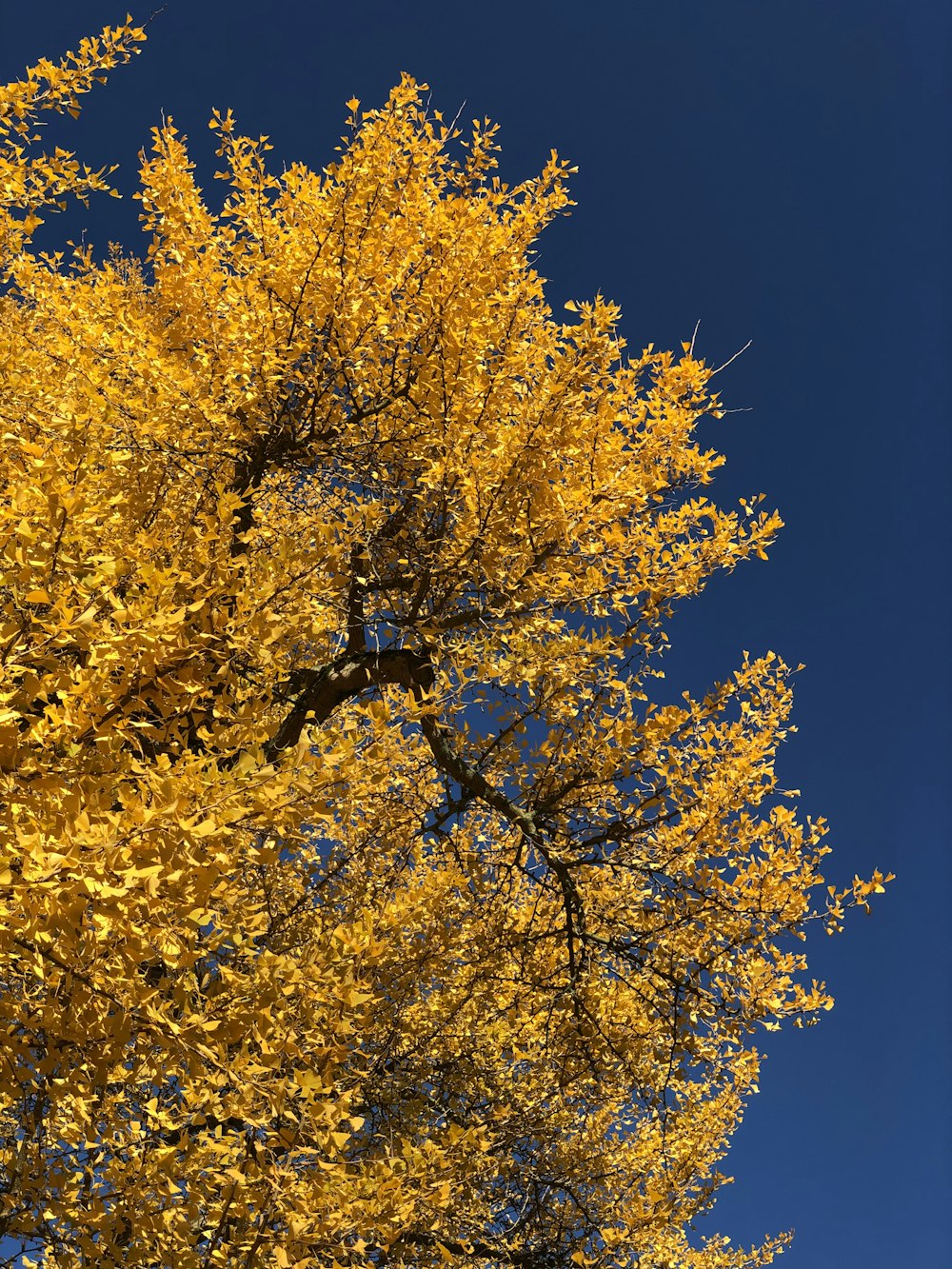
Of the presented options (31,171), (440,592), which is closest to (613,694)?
(440,592)

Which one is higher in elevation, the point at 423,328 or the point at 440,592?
the point at 423,328

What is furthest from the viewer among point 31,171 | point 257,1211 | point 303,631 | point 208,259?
point 208,259

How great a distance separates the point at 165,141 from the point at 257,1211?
5.49m

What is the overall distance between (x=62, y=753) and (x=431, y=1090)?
503 cm

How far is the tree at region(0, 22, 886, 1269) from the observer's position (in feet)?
7.92

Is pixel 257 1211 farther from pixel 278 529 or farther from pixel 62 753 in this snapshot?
pixel 278 529

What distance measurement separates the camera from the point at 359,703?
5.10 meters

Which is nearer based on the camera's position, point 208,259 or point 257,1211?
point 257,1211

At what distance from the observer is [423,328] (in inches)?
191

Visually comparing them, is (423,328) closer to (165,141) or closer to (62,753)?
(165,141)

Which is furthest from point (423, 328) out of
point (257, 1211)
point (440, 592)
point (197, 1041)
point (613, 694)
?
point (257, 1211)

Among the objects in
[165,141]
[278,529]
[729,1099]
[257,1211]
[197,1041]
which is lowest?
[257,1211]

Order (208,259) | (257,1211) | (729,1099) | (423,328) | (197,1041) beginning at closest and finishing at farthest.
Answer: (197,1041) → (257,1211) → (423,328) → (208,259) → (729,1099)

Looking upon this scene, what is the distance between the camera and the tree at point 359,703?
2.41m
